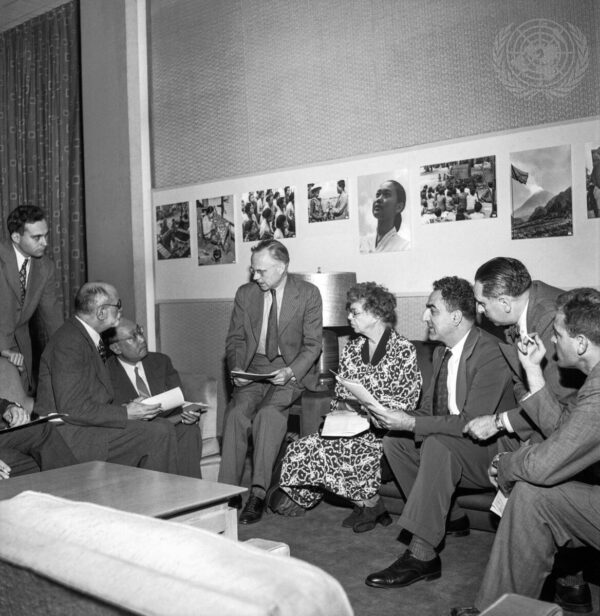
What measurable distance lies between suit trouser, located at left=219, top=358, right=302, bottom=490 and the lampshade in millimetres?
512

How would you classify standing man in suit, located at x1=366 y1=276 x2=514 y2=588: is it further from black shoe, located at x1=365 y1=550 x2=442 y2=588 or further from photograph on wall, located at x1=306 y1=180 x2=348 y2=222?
photograph on wall, located at x1=306 y1=180 x2=348 y2=222

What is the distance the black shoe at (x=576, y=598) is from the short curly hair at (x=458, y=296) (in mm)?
1388

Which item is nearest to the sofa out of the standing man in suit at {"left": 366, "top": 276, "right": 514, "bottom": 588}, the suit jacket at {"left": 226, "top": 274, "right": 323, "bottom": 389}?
the standing man in suit at {"left": 366, "top": 276, "right": 514, "bottom": 588}

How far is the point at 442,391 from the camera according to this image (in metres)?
3.65

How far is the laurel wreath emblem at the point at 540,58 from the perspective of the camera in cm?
393

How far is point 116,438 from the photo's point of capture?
386cm

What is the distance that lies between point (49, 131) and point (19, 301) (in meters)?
2.47

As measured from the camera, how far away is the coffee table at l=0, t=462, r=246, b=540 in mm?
2527

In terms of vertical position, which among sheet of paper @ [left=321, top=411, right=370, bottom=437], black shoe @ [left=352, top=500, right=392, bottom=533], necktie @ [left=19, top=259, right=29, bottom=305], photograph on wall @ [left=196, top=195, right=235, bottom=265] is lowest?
black shoe @ [left=352, top=500, right=392, bottom=533]

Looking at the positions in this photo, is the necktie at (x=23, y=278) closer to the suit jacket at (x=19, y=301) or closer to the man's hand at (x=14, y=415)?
the suit jacket at (x=19, y=301)

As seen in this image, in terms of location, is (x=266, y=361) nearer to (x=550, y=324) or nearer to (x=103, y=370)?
(x=103, y=370)

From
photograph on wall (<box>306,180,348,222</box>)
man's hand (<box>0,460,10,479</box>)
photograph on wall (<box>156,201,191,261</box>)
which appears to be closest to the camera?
man's hand (<box>0,460,10,479</box>)

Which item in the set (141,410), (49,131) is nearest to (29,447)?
(141,410)

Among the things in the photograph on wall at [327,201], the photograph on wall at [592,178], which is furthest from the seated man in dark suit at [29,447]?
the photograph on wall at [592,178]
